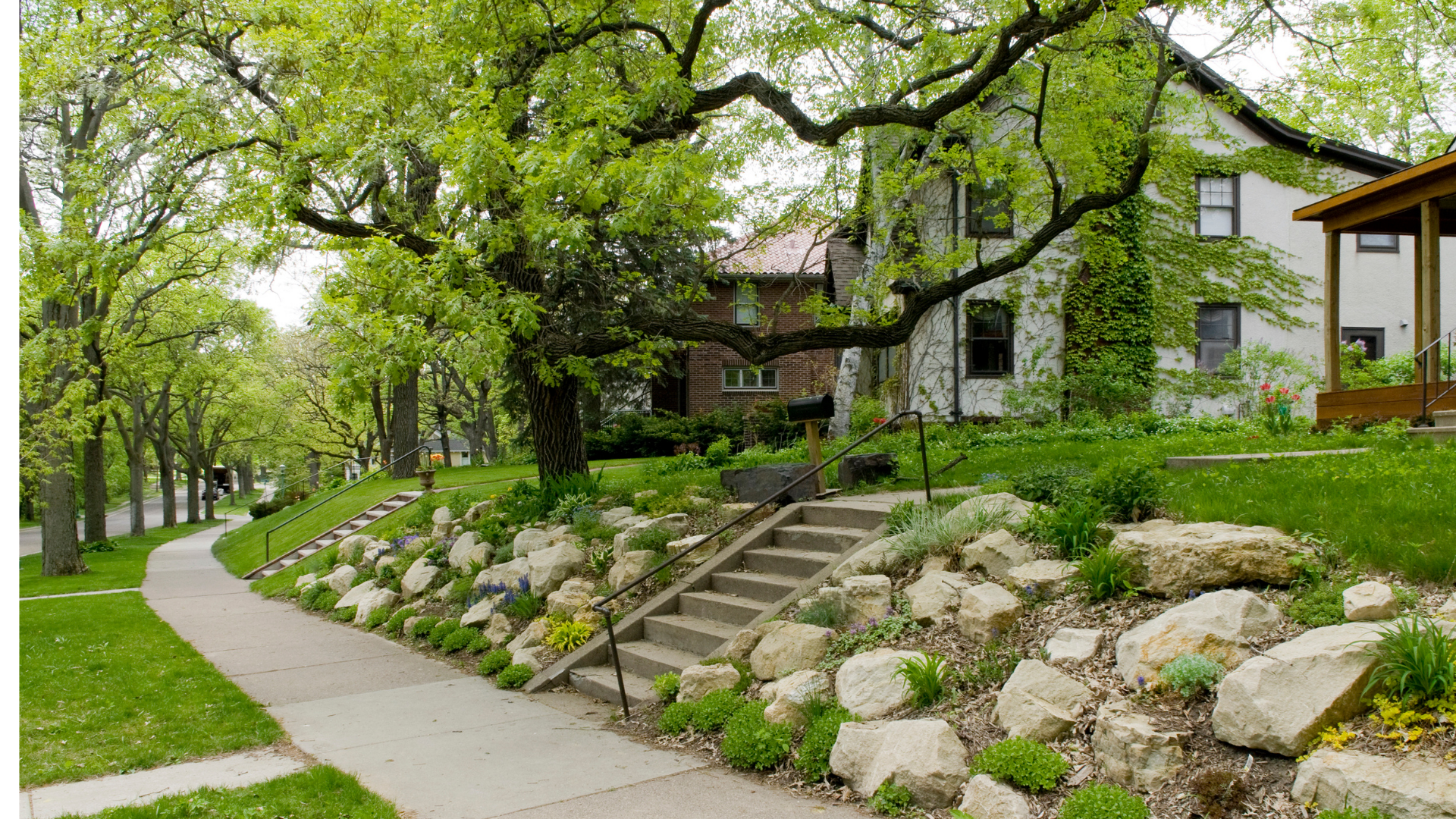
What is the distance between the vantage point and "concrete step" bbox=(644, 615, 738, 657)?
743 cm

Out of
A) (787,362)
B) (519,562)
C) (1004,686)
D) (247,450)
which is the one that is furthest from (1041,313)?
(247,450)

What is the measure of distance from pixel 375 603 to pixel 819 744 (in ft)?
27.1

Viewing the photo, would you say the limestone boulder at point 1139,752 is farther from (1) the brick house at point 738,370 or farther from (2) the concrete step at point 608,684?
(1) the brick house at point 738,370

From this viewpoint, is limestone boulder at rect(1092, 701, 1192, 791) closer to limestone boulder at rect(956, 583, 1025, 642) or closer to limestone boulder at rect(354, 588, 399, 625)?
limestone boulder at rect(956, 583, 1025, 642)

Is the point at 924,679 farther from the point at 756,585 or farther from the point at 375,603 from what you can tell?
the point at 375,603

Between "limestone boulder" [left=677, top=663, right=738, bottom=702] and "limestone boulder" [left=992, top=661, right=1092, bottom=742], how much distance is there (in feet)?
6.75

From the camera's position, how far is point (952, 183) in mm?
19375

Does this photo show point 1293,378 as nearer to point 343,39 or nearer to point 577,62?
point 577,62

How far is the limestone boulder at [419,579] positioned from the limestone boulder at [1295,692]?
9605 mm

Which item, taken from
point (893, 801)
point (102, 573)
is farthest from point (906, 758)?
point (102, 573)

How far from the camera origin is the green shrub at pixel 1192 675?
4.58m

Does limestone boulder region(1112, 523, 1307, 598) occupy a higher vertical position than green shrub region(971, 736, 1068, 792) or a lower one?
higher

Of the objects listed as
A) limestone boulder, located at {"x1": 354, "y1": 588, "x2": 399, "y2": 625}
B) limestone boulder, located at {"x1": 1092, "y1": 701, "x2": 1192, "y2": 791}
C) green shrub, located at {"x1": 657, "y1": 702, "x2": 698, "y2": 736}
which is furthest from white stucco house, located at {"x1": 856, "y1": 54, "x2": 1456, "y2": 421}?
limestone boulder, located at {"x1": 1092, "y1": 701, "x2": 1192, "y2": 791}

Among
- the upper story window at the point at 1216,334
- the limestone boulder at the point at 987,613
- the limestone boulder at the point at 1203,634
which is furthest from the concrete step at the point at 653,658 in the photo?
the upper story window at the point at 1216,334
